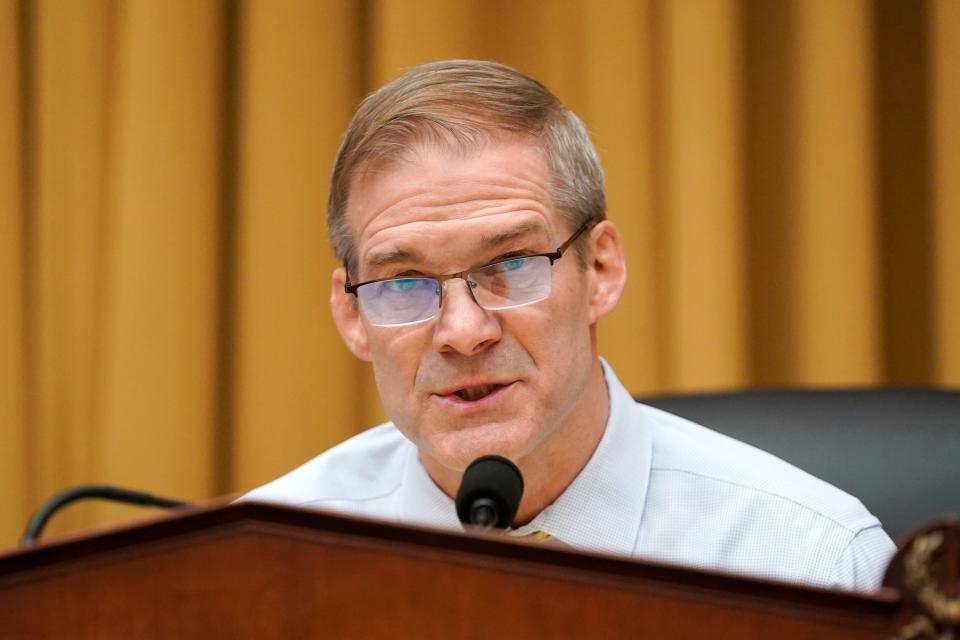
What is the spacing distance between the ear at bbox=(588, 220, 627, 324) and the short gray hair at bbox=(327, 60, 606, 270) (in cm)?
2

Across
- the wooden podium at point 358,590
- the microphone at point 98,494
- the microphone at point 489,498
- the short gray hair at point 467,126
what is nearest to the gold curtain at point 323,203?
the short gray hair at point 467,126

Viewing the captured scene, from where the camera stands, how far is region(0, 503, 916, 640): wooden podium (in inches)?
21.1

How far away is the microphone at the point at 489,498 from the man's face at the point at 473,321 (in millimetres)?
378

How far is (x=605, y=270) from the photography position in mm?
1457

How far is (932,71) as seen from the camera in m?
2.00

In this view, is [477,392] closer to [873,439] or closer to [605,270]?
[605,270]

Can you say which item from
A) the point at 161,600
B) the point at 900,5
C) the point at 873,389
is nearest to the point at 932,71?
the point at 900,5

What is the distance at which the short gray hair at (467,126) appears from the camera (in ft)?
4.46

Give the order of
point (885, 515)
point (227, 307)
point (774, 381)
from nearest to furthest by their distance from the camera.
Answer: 1. point (885, 515)
2. point (774, 381)
3. point (227, 307)

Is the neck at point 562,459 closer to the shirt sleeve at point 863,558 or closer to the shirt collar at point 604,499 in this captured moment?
the shirt collar at point 604,499

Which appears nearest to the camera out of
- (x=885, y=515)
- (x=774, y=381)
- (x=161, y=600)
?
(x=161, y=600)

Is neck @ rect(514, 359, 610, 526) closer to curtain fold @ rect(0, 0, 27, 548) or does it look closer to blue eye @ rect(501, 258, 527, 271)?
blue eye @ rect(501, 258, 527, 271)

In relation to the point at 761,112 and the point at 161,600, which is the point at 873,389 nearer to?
the point at 761,112

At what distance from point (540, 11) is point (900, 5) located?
27.2 inches
